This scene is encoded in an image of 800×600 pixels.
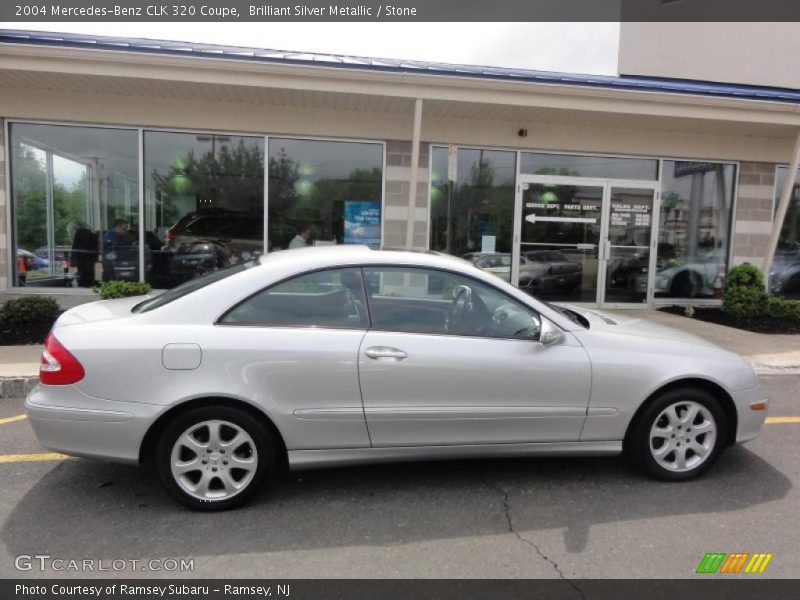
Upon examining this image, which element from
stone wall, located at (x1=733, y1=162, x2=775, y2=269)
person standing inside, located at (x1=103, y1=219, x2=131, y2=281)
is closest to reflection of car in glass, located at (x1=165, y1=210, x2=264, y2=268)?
person standing inside, located at (x1=103, y1=219, x2=131, y2=281)

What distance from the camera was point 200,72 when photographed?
7.39 metres

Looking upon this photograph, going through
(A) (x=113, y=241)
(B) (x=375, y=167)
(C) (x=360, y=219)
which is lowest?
(A) (x=113, y=241)

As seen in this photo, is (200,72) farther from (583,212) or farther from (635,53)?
(635,53)

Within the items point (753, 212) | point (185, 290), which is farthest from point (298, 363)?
point (753, 212)

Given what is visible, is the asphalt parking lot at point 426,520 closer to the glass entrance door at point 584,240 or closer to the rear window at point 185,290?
the rear window at point 185,290

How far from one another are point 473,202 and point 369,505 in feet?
23.9

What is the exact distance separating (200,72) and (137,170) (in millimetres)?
2419

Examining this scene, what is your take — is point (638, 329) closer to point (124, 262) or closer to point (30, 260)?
point (124, 262)

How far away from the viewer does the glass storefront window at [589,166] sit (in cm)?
988

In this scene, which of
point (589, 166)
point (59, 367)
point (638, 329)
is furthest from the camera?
point (589, 166)

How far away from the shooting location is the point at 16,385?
550 centimetres

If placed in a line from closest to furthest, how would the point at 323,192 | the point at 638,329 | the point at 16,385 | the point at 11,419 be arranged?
the point at 638,329 < the point at 11,419 < the point at 16,385 < the point at 323,192

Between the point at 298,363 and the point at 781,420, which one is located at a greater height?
the point at 298,363

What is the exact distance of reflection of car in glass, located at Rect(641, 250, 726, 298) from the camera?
35.2 feet
